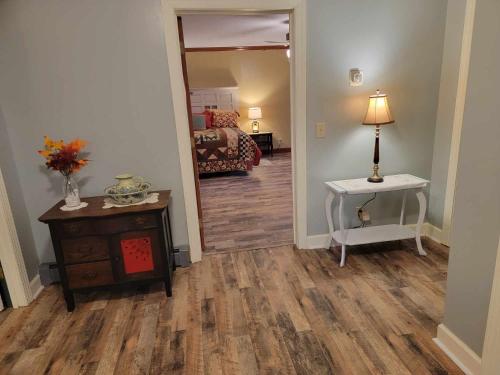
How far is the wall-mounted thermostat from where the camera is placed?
2758mm

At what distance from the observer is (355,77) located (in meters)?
2.77

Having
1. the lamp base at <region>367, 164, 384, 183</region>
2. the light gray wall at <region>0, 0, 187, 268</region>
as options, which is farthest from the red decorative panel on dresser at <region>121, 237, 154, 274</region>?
the lamp base at <region>367, 164, 384, 183</region>

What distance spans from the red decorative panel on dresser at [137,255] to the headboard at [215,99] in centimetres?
599

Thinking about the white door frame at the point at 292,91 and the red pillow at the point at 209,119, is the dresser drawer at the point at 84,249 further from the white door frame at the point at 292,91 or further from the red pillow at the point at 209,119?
the red pillow at the point at 209,119

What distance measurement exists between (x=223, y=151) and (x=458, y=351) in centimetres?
475

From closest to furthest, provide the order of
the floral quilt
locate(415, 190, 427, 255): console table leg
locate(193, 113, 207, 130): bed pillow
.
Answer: locate(415, 190, 427, 255): console table leg → the floral quilt → locate(193, 113, 207, 130): bed pillow

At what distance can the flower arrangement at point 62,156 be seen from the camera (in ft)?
7.50

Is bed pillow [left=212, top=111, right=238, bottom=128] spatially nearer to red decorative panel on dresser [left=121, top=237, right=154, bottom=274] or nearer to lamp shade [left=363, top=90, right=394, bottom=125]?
lamp shade [left=363, top=90, right=394, bottom=125]

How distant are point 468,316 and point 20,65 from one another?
3.20 metres

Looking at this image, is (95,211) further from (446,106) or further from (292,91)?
(446,106)

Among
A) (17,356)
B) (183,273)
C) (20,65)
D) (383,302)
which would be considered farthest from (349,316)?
(20,65)

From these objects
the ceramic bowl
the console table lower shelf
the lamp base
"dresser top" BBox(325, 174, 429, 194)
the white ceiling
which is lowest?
the console table lower shelf

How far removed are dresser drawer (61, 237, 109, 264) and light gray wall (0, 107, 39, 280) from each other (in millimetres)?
493

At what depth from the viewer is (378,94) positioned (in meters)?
2.71
